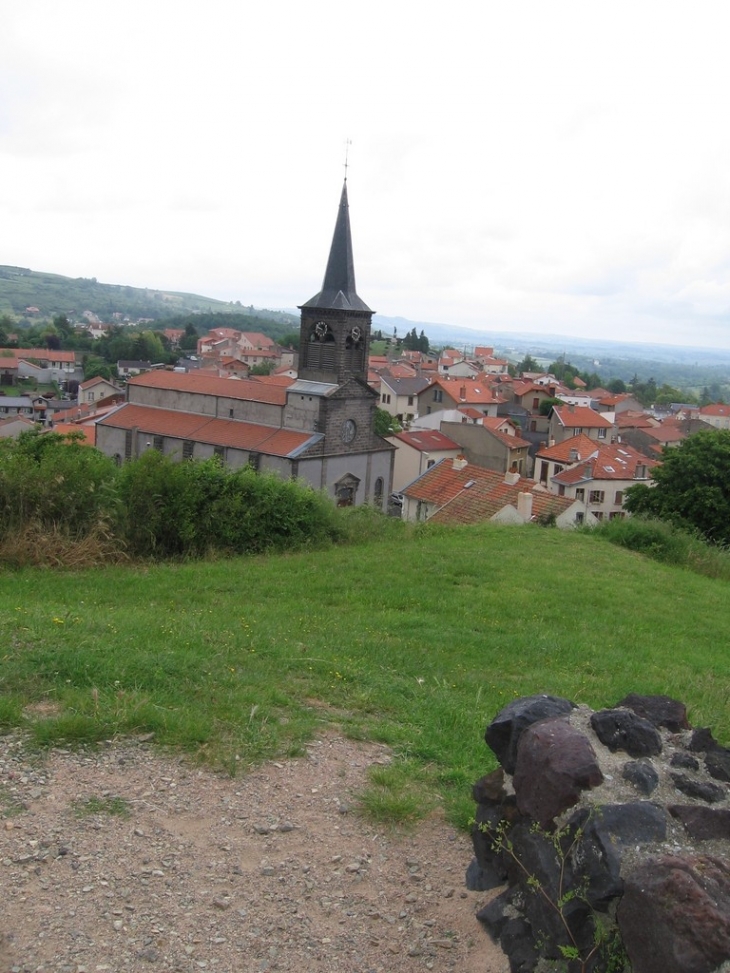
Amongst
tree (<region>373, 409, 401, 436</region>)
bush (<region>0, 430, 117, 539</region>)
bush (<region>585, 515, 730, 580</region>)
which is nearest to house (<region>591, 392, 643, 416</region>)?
tree (<region>373, 409, 401, 436</region>)

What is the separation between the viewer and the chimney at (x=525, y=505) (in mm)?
24969

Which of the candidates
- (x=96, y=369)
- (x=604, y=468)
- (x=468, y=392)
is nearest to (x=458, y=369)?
(x=468, y=392)

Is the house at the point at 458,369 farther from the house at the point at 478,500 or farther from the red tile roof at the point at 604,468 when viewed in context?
the house at the point at 478,500

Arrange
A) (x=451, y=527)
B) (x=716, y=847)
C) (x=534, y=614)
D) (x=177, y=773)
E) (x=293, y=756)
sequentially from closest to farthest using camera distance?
(x=716, y=847) < (x=177, y=773) < (x=293, y=756) < (x=534, y=614) < (x=451, y=527)

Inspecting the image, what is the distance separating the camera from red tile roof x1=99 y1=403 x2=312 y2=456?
33.8m

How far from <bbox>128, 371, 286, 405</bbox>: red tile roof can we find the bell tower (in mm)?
1646

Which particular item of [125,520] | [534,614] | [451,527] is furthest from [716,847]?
[451,527]

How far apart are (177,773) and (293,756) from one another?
74 cm

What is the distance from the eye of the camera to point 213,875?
4176mm

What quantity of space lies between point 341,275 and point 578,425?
116ft

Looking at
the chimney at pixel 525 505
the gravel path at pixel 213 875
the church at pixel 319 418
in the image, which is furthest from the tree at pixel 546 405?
the gravel path at pixel 213 875

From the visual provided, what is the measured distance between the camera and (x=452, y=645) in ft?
28.1

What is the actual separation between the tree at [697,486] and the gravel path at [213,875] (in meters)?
25.3

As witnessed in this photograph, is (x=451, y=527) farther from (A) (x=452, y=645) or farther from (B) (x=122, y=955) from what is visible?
(B) (x=122, y=955)
